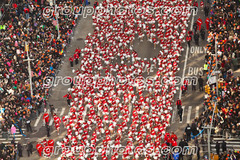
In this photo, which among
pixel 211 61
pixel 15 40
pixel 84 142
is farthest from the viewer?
pixel 15 40

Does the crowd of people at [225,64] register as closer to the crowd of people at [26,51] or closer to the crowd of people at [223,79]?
the crowd of people at [223,79]

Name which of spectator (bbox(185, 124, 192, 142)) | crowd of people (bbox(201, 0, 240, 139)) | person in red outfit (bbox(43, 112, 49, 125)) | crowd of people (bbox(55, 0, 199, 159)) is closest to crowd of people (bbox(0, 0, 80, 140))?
person in red outfit (bbox(43, 112, 49, 125))

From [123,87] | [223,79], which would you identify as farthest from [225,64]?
[123,87]

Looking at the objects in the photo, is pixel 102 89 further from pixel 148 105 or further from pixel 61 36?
pixel 61 36

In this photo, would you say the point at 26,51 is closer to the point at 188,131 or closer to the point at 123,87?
the point at 123,87

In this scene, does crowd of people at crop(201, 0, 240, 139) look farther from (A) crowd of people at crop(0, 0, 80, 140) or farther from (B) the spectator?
(A) crowd of people at crop(0, 0, 80, 140)

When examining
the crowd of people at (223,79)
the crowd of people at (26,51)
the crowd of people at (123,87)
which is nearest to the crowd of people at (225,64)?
the crowd of people at (223,79)

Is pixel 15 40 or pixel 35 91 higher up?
pixel 15 40

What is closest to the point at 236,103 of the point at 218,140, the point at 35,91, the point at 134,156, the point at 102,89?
the point at 218,140
